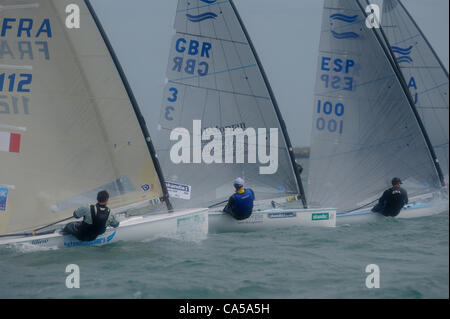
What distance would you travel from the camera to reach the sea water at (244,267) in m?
7.39

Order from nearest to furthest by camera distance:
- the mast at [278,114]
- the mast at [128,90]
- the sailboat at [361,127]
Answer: the mast at [128,90]
the mast at [278,114]
the sailboat at [361,127]

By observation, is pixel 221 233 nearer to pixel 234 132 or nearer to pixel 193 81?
pixel 234 132

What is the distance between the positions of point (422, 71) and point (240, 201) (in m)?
6.70

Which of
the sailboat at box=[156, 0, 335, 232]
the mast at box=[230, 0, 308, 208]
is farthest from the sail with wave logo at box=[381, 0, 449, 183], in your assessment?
the sailboat at box=[156, 0, 335, 232]

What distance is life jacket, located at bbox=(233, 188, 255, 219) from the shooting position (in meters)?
11.9

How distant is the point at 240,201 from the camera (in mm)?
11875

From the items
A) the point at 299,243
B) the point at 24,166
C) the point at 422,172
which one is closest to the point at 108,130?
the point at 24,166

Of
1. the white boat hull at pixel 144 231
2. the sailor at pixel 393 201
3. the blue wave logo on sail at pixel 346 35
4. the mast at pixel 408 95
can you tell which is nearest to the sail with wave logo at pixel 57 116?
the white boat hull at pixel 144 231

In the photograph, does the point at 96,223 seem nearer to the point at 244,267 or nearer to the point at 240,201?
the point at 244,267

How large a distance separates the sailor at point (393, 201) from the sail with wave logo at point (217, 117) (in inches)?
68.2

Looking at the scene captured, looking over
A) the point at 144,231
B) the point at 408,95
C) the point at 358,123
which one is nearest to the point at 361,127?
the point at 358,123

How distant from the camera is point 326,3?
14.0m

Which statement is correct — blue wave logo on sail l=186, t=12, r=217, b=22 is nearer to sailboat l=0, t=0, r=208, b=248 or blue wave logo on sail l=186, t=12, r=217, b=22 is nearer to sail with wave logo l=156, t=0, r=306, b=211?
sail with wave logo l=156, t=0, r=306, b=211

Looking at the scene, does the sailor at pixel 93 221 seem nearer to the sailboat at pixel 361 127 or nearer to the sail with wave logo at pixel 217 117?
the sail with wave logo at pixel 217 117
